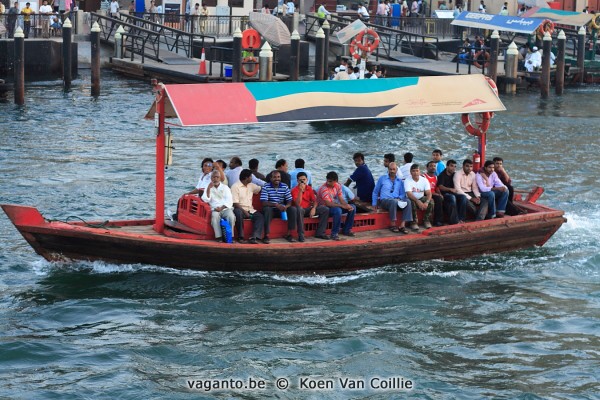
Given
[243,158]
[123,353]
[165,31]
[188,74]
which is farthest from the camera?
[165,31]

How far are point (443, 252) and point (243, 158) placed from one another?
10301 mm

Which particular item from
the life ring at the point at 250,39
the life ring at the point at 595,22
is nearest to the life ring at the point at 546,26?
the life ring at the point at 595,22

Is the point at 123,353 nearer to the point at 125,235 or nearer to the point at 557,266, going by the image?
the point at 125,235

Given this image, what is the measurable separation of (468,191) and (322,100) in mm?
3000

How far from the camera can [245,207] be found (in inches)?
705

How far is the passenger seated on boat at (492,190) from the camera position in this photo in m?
19.4

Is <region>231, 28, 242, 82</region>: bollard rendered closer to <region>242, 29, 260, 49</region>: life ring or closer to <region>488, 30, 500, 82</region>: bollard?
<region>242, 29, 260, 49</region>: life ring

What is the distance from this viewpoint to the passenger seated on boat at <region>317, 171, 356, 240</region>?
18141 mm

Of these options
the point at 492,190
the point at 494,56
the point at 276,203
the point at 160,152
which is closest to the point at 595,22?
the point at 494,56

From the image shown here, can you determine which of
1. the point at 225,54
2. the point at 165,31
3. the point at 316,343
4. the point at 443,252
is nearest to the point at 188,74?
the point at 225,54

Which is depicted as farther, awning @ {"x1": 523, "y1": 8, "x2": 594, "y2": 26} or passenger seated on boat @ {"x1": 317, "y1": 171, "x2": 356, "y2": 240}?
awning @ {"x1": 523, "y1": 8, "x2": 594, "y2": 26}

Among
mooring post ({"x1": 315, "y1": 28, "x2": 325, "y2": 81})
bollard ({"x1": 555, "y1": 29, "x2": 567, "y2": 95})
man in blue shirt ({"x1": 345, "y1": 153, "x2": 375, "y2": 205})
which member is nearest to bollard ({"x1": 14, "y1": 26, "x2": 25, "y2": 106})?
mooring post ({"x1": 315, "y1": 28, "x2": 325, "y2": 81})

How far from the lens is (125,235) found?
1731 centimetres

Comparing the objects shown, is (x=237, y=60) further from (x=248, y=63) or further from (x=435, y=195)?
(x=435, y=195)
